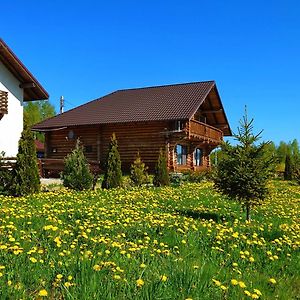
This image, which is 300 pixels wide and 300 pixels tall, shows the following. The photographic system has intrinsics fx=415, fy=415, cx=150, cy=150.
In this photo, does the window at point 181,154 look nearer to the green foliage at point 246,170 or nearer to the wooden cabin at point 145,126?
the wooden cabin at point 145,126

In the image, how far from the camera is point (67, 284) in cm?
351

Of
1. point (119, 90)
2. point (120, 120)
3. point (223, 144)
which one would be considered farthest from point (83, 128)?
point (223, 144)

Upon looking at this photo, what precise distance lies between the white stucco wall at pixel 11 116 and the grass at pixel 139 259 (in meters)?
14.7

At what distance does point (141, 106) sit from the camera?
30719 millimetres

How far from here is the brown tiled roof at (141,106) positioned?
2840 cm

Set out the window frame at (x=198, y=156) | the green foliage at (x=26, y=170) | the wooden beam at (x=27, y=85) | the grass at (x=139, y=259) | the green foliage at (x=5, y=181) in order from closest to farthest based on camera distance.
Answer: the grass at (x=139, y=259)
the green foliage at (x=26, y=170)
the green foliage at (x=5, y=181)
the wooden beam at (x=27, y=85)
the window frame at (x=198, y=156)

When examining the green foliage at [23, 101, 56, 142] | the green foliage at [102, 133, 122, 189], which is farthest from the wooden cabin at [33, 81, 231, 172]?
the green foliage at [23, 101, 56, 142]

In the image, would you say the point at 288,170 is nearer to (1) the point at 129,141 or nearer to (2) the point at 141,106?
(2) the point at 141,106

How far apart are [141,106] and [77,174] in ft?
52.0

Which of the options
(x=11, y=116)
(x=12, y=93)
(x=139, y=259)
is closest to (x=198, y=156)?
(x=11, y=116)

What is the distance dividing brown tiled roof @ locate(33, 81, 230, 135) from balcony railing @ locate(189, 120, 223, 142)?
139 centimetres

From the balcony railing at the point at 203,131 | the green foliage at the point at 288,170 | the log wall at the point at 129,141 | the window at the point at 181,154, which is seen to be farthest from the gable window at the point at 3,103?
the green foliage at the point at 288,170

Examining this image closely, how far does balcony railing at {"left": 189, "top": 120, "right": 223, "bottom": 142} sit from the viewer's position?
28.3 metres

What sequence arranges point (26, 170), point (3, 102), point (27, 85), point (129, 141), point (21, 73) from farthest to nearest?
point (129, 141) < point (27, 85) < point (21, 73) < point (3, 102) < point (26, 170)
